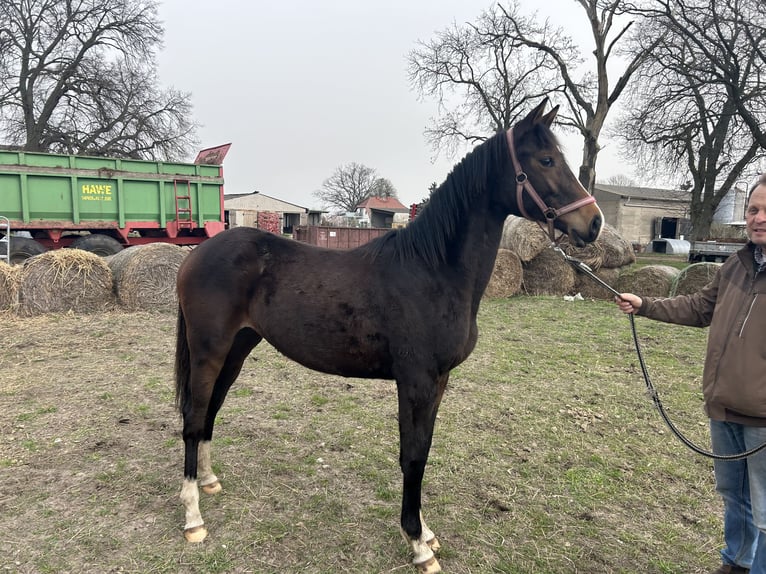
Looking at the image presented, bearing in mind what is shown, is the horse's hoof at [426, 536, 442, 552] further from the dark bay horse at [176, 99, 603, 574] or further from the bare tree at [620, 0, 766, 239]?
the bare tree at [620, 0, 766, 239]

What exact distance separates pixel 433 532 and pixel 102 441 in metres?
2.63

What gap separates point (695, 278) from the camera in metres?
9.23

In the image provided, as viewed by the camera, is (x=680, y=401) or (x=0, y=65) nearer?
(x=680, y=401)

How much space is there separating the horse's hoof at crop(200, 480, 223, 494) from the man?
278 centimetres

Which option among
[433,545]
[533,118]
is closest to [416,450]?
[433,545]

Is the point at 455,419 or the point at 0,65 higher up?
the point at 0,65

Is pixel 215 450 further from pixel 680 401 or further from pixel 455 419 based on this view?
pixel 680 401

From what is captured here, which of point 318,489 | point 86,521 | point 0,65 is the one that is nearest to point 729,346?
point 318,489

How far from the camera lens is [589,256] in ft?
34.3

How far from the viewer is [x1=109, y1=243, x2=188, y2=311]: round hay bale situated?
7.78 metres

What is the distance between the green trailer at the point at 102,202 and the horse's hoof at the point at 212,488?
31.3 ft

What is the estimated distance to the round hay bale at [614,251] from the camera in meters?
10.6

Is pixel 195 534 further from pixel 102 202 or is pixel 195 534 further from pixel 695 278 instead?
pixel 102 202

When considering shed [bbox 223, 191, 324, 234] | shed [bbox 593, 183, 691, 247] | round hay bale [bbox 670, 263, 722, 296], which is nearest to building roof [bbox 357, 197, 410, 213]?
shed [bbox 223, 191, 324, 234]
